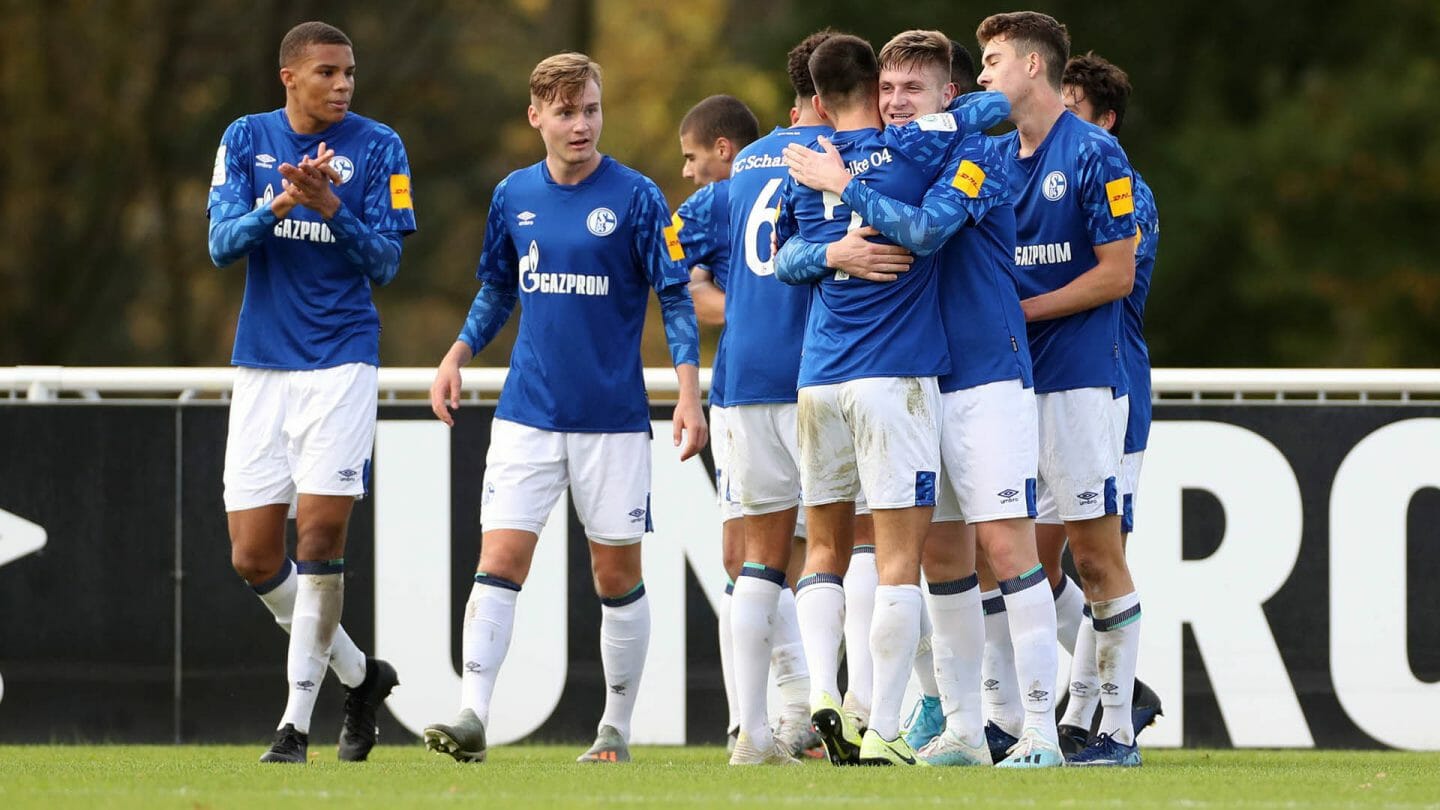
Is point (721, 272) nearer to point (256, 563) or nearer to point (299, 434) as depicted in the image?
point (299, 434)

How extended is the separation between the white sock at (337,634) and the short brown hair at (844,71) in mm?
2689

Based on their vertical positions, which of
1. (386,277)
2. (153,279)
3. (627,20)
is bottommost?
(386,277)

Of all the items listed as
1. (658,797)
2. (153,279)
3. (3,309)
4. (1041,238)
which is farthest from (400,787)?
(153,279)

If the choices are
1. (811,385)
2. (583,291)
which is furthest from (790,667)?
(583,291)

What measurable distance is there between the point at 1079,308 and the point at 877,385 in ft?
3.12

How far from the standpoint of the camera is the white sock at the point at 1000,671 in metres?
7.84

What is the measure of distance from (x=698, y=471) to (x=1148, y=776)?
3348mm

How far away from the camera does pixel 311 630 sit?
7.77m

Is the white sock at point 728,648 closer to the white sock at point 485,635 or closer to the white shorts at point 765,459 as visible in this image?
the white shorts at point 765,459

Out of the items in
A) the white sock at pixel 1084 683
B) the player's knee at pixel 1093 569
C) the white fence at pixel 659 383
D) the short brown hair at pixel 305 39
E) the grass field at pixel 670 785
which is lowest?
the grass field at pixel 670 785

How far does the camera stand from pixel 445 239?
29.1m

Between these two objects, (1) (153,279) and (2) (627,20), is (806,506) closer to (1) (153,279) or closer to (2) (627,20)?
(1) (153,279)

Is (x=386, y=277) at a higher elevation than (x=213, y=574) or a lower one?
higher

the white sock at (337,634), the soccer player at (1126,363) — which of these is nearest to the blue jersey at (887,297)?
the soccer player at (1126,363)
